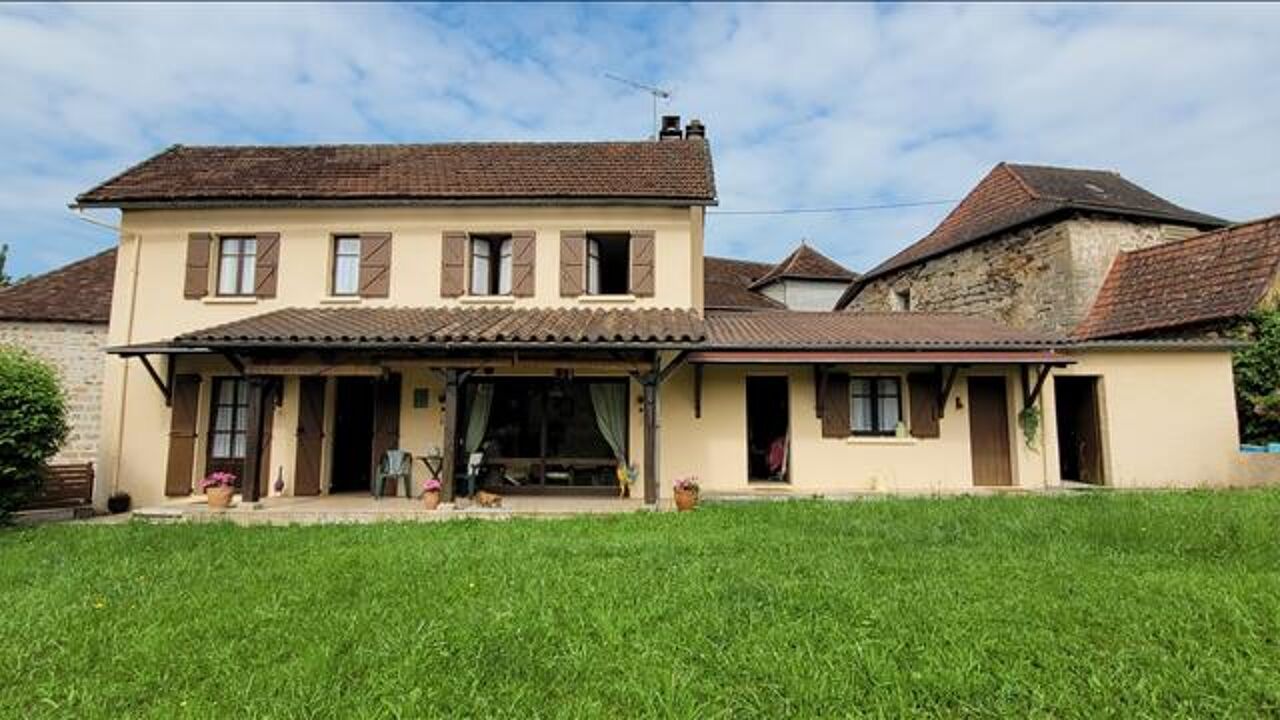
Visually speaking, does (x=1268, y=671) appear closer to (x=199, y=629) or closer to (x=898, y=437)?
(x=199, y=629)

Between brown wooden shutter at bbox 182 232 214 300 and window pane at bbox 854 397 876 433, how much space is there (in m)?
12.2

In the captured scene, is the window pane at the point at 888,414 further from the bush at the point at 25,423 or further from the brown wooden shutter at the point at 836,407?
the bush at the point at 25,423

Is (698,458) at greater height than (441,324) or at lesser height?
lesser

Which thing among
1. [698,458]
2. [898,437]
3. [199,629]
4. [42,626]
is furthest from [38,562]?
[898,437]

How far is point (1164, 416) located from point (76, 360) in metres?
22.7

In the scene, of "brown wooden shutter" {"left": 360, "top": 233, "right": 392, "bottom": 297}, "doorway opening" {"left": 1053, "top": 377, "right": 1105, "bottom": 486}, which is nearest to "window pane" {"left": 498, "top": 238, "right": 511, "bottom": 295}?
"brown wooden shutter" {"left": 360, "top": 233, "right": 392, "bottom": 297}

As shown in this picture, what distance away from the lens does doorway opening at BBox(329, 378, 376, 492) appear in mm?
11406

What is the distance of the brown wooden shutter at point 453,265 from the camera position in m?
11.6

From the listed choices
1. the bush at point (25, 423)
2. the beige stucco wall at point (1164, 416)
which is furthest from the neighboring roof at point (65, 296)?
the beige stucco wall at point (1164, 416)

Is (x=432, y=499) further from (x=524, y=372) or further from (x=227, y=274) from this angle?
(x=227, y=274)

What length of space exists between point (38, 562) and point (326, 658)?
16.1ft

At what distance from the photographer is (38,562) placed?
631cm

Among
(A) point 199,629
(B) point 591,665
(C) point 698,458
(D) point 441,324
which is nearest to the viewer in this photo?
(B) point 591,665

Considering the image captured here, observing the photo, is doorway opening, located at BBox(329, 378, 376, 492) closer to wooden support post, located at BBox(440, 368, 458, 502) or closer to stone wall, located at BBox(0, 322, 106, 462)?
wooden support post, located at BBox(440, 368, 458, 502)
